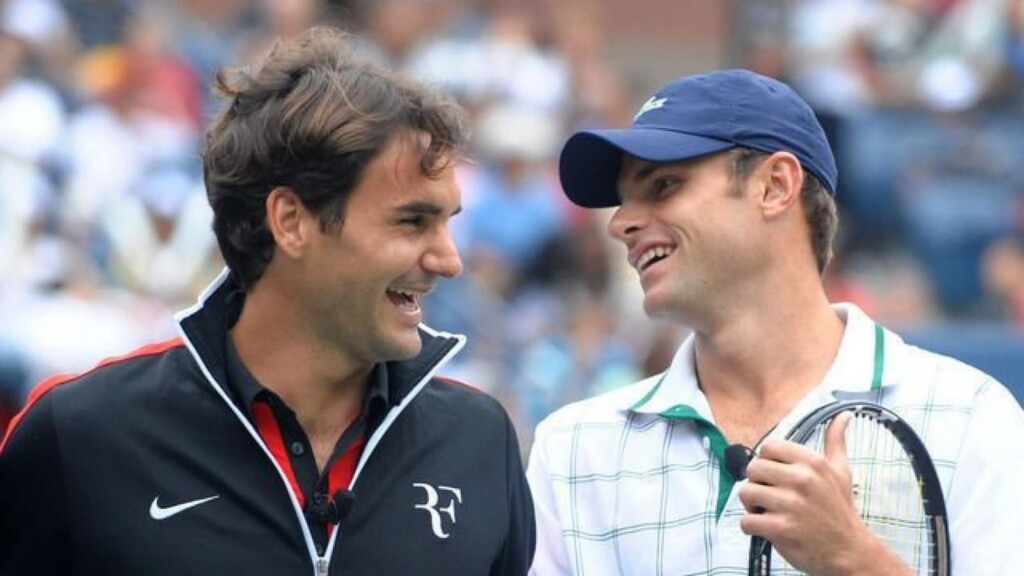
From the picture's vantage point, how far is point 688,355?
451 centimetres

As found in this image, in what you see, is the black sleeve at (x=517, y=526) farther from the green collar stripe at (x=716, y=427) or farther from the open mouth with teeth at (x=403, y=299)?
the open mouth with teeth at (x=403, y=299)

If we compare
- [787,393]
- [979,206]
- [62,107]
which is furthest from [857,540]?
[979,206]

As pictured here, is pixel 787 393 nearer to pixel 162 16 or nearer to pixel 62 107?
pixel 62 107

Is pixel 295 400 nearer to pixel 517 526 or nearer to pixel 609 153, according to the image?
pixel 517 526

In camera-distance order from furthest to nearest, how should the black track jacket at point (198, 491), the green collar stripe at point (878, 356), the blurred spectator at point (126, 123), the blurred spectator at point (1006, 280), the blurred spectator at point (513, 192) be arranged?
the blurred spectator at point (1006, 280) < the blurred spectator at point (513, 192) < the blurred spectator at point (126, 123) < the green collar stripe at point (878, 356) < the black track jacket at point (198, 491)

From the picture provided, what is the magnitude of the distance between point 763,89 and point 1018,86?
34.3ft

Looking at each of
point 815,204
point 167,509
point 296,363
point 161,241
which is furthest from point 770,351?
point 161,241

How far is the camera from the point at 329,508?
13.2 ft

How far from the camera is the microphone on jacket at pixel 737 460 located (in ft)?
13.6

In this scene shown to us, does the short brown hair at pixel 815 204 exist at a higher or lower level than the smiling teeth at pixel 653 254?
higher

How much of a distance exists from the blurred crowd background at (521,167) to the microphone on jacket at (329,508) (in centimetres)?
525

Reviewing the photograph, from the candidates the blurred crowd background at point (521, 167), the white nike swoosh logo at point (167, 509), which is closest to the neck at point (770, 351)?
the white nike swoosh logo at point (167, 509)

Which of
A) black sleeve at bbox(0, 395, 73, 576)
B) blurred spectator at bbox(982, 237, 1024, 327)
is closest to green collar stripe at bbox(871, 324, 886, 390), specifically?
black sleeve at bbox(0, 395, 73, 576)

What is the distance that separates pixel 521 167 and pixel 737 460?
341 inches
